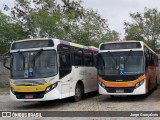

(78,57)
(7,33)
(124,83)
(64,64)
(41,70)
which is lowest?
(124,83)

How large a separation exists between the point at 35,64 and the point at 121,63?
4.35 metres

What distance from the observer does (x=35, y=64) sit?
16.7m

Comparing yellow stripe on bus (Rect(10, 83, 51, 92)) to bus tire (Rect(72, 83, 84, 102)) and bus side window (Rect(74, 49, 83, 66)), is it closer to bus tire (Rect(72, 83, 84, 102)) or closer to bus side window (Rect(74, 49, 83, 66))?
bus tire (Rect(72, 83, 84, 102))

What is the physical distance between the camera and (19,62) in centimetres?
1711

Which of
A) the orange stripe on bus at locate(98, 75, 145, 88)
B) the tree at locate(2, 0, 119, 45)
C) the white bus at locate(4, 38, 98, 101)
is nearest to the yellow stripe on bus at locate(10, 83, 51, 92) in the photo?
the white bus at locate(4, 38, 98, 101)

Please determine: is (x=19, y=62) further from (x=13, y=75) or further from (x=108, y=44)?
(x=108, y=44)

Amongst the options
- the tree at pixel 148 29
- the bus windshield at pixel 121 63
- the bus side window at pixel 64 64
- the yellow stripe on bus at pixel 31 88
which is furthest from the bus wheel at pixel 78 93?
the tree at pixel 148 29

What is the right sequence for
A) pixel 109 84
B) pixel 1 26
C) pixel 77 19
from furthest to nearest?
pixel 77 19 < pixel 1 26 < pixel 109 84

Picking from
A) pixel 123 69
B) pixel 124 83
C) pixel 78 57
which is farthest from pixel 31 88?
pixel 123 69

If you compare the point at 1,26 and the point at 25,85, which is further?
the point at 1,26

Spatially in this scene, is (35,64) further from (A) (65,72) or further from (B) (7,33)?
(B) (7,33)

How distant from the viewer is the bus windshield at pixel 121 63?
18.6 m

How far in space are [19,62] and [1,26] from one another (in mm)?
18341

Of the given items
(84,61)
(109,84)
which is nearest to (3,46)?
(84,61)
